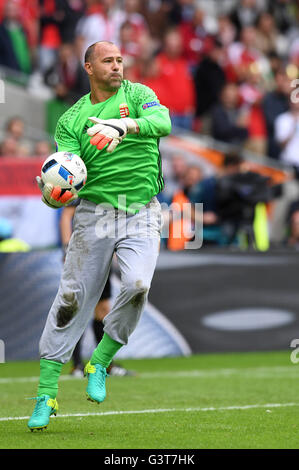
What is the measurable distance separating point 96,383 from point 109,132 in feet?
5.45

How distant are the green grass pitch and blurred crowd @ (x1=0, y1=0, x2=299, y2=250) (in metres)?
4.14

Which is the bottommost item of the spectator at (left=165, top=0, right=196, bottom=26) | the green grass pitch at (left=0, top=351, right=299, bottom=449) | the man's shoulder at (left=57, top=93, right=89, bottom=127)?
the green grass pitch at (left=0, top=351, right=299, bottom=449)

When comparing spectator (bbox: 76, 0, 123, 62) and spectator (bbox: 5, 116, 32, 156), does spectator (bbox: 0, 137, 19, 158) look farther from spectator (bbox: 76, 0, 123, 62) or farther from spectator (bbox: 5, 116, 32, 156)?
spectator (bbox: 76, 0, 123, 62)

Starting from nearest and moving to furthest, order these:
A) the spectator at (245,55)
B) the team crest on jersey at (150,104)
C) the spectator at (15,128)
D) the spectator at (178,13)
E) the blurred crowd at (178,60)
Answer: the team crest on jersey at (150,104)
the spectator at (15,128)
the blurred crowd at (178,60)
the spectator at (245,55)
the spectator at (178,13)

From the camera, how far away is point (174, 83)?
1633 cm

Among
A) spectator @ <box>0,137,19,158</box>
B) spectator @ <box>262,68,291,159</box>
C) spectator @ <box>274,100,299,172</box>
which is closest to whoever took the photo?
spectator @ <box>0,137,19,158</box>

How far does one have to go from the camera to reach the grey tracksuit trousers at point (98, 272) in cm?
622

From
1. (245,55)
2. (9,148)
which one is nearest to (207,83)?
(245,55)

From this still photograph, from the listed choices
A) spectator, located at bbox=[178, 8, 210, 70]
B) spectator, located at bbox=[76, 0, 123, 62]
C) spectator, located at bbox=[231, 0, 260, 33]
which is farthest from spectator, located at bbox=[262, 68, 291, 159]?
spectator, located at bbox=[231, 0, 260, 33]

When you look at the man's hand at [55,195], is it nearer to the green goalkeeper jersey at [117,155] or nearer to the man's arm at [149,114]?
the green goalkeeper jersey at [117,155]

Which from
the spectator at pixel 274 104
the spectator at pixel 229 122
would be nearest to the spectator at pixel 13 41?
the spectator at pixel 229 122

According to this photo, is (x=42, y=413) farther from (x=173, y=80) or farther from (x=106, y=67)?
(x=173, y=80)

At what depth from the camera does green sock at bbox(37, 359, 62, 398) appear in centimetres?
617

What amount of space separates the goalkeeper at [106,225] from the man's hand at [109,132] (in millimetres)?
222
